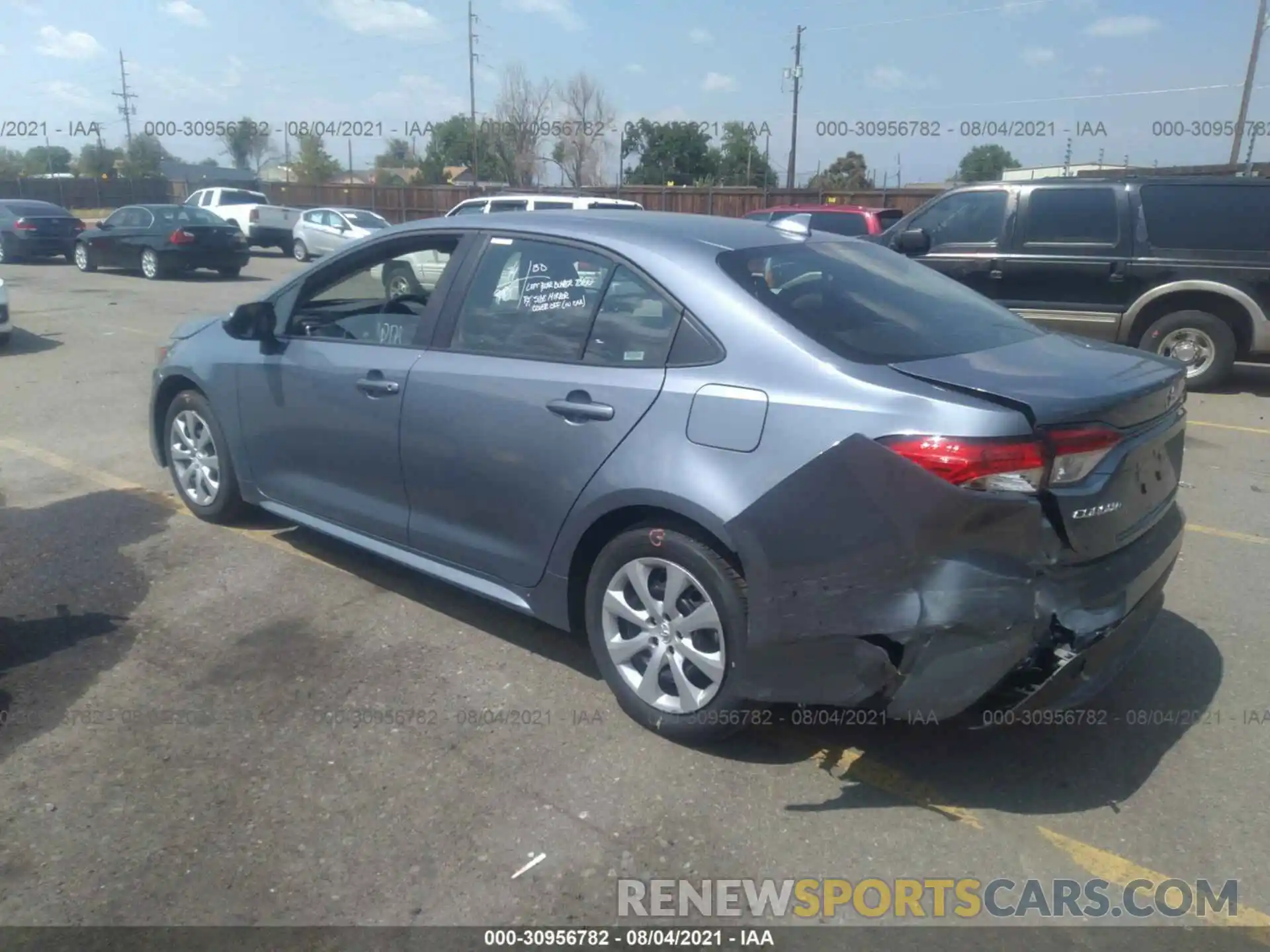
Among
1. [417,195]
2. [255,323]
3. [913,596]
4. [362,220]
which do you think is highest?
[417,195]

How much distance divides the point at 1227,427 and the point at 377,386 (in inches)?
282

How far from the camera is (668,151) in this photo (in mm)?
51062

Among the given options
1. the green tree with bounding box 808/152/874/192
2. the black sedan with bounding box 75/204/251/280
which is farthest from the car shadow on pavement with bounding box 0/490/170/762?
the green tree with bounding box 808/152/874/192

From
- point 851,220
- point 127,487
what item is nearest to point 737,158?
point 851,220

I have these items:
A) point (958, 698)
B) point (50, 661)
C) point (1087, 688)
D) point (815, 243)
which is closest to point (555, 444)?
point (815, 243)

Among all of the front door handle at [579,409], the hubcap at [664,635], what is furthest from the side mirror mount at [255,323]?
the hubcap at [664,635]

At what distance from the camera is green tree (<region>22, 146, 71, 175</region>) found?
67.4m

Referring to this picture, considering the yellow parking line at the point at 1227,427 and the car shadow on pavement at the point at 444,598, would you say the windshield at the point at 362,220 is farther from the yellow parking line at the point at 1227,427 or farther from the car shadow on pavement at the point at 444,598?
the car shadow on pavement at the point at 444,598

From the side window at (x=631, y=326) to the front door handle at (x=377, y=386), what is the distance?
0.96 m

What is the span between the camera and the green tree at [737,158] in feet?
162

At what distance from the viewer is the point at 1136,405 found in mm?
3316

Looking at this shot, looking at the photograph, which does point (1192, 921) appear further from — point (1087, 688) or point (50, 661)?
point (50, 661)

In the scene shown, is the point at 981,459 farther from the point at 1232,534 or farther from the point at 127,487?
the point at 127,487

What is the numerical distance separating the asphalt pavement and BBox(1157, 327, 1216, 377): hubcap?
5071 mm
